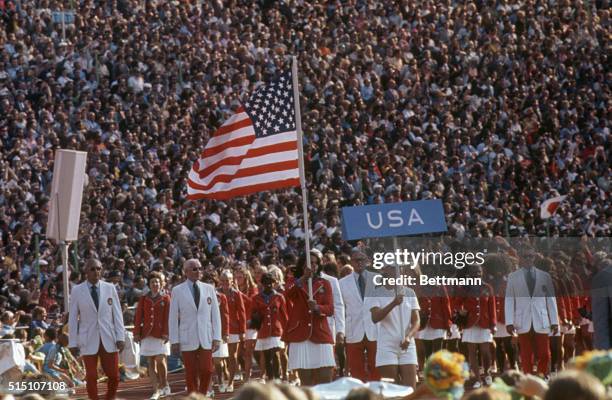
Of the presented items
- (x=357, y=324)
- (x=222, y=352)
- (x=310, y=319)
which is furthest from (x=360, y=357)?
(x=222, y=352)

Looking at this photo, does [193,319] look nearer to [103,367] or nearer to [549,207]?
[103,367]

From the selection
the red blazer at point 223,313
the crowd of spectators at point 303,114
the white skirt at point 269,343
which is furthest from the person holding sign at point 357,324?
the crowd of spectators at point 303,114

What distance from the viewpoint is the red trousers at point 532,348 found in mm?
18406

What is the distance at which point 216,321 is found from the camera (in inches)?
677

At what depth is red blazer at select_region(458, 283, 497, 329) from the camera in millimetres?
19297

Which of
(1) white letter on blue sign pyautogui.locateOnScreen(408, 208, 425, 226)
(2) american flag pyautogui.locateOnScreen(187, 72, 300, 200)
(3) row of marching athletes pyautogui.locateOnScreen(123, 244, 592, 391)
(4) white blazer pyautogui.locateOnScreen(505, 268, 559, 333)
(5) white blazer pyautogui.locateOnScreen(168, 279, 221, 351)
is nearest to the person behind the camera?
(3) row of marching athletes pyautogui.locateOnScreen(123, 244, 592, 391)

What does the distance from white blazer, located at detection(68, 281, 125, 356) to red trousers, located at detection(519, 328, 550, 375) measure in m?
5.13

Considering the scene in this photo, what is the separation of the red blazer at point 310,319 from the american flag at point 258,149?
1.75m

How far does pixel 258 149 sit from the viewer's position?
17656 mm

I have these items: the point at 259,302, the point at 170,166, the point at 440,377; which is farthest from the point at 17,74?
the point at 440,377

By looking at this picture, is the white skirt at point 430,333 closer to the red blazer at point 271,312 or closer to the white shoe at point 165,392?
the red blazer at point 271,312

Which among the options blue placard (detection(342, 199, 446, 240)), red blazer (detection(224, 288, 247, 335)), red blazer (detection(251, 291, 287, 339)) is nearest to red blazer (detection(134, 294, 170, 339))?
red blazer (detection(224, 288, 247, 335))

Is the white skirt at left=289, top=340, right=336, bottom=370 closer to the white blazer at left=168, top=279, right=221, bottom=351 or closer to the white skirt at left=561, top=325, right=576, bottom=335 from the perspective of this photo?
the white blazer at left=168, top=279, right=221, bottom=351

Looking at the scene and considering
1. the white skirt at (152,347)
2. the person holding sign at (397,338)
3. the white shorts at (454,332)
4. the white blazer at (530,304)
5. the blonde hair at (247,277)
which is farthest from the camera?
the blonde hair at (247,277)
